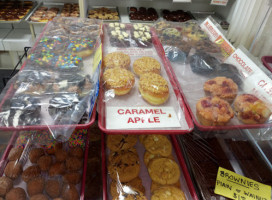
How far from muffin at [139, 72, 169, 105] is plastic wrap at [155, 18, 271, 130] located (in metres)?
0.14

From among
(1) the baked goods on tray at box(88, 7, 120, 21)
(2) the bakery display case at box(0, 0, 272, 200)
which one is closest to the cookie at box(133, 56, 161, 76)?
(2) the bakery display case at box(0, 0, 272, 200)

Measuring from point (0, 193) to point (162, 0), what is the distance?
2.99 meters

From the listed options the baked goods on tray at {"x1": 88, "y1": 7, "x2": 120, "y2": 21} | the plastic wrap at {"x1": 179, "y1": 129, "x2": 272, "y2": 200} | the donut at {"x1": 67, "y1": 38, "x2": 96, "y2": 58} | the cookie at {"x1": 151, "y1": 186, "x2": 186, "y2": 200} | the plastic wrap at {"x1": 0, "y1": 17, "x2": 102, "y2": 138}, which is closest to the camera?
the plastic wrap at {"x1": 0, "y1": 17, "x2": 102, "y2": 138}

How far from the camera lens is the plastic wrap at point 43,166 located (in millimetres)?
1080

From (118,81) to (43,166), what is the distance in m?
Result: 0.63

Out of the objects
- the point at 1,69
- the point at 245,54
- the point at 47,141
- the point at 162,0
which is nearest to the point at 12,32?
the point at 1,69

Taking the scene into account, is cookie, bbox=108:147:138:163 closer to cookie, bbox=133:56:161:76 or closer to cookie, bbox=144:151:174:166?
cookie, bbox=144:151:174:166

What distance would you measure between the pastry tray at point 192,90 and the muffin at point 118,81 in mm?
303

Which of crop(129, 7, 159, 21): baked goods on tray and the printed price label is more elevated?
the printed price label

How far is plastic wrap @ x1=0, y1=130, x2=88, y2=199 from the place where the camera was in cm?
108

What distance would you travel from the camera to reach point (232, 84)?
1.18 m

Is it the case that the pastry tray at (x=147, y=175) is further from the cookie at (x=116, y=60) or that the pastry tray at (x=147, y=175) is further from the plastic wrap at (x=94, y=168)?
the cookie at (x=116, y=60)

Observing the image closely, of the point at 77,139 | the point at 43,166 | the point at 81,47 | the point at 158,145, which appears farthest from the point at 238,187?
the point at 81,47

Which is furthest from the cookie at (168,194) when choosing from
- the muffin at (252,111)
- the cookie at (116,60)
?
the cookie at (116,60)
